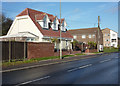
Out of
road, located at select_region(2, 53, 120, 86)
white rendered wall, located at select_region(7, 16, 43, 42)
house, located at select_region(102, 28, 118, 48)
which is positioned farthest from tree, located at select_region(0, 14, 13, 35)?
house, located at select_region(102, 28, 118, 48)

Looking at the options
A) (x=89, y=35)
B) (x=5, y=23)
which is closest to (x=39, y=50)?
(x=5, y=23)

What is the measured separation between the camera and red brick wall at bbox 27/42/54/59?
18.9m

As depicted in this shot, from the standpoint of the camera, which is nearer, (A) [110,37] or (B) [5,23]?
(B) [5,23]

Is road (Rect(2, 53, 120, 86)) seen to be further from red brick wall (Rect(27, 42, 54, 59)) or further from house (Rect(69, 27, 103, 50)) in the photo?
house (Rect(69, 27, 103, 50))

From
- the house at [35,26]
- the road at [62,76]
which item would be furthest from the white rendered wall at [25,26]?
the road at [62,76]

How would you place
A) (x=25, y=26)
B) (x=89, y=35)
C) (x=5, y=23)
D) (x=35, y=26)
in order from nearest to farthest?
(x=35, y=26) → (x=25, y=26) → (x=5, y=23) → (x=89, y=35)

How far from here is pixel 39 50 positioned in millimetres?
20375

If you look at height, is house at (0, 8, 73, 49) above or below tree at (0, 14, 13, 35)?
below

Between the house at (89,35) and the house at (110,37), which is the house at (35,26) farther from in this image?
the house at (110,37)

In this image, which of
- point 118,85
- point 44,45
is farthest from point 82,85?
point 44,45

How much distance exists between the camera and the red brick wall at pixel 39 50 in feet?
61.9

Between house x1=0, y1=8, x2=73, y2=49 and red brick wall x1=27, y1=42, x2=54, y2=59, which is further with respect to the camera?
house x1=0, y1=8, x2=73, y2=49

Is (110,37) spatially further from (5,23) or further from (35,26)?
(35,26)

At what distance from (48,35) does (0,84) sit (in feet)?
63.5
